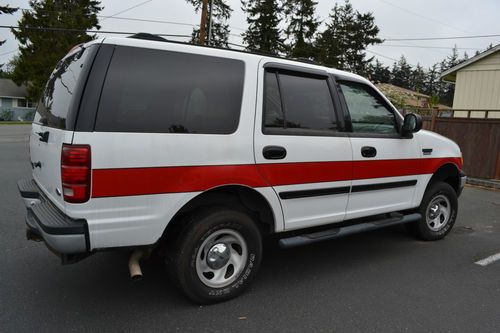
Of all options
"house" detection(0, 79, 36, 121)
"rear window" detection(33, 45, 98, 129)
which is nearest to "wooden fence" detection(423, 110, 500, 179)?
"rear window" detection(33, 45, 98, 129)

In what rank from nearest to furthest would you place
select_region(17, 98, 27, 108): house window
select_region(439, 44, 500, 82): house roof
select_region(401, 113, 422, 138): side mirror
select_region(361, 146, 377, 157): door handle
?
1. select_region(361, 146, 377, 157): door handle
2. select_region(401, 113, 422, 138): side mirror
3. select_region(439, 44, 500, 82): house roof
4. select_region(17, 98, 27, 108): house window

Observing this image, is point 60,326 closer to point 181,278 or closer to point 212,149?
point 181,278

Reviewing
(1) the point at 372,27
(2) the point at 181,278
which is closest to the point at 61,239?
(2) the point at 181,278

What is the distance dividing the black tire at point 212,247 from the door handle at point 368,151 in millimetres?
1393

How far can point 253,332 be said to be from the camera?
2.98 meters

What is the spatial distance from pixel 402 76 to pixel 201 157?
103528mm

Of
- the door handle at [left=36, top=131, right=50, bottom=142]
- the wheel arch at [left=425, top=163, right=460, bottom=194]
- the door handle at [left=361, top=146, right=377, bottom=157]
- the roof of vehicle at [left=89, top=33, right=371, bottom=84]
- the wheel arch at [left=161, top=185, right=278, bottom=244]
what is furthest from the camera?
the wheel arch at [left=425, top=163, right=460, bottom=194]

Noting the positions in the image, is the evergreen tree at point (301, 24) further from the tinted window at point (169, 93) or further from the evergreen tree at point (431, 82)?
the evergreen tree at point (431, 82)

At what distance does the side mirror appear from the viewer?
4.41 metres

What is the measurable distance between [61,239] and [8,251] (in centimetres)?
217

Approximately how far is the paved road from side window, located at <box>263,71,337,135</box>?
4.78ft

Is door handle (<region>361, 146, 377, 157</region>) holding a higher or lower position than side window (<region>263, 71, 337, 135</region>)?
lower

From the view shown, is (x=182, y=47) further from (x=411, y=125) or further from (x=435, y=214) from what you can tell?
(x=435, y=214)

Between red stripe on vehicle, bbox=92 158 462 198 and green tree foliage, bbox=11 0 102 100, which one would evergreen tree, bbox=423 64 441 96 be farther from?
red stripe on vehicle, bbox=92 158 462 198
